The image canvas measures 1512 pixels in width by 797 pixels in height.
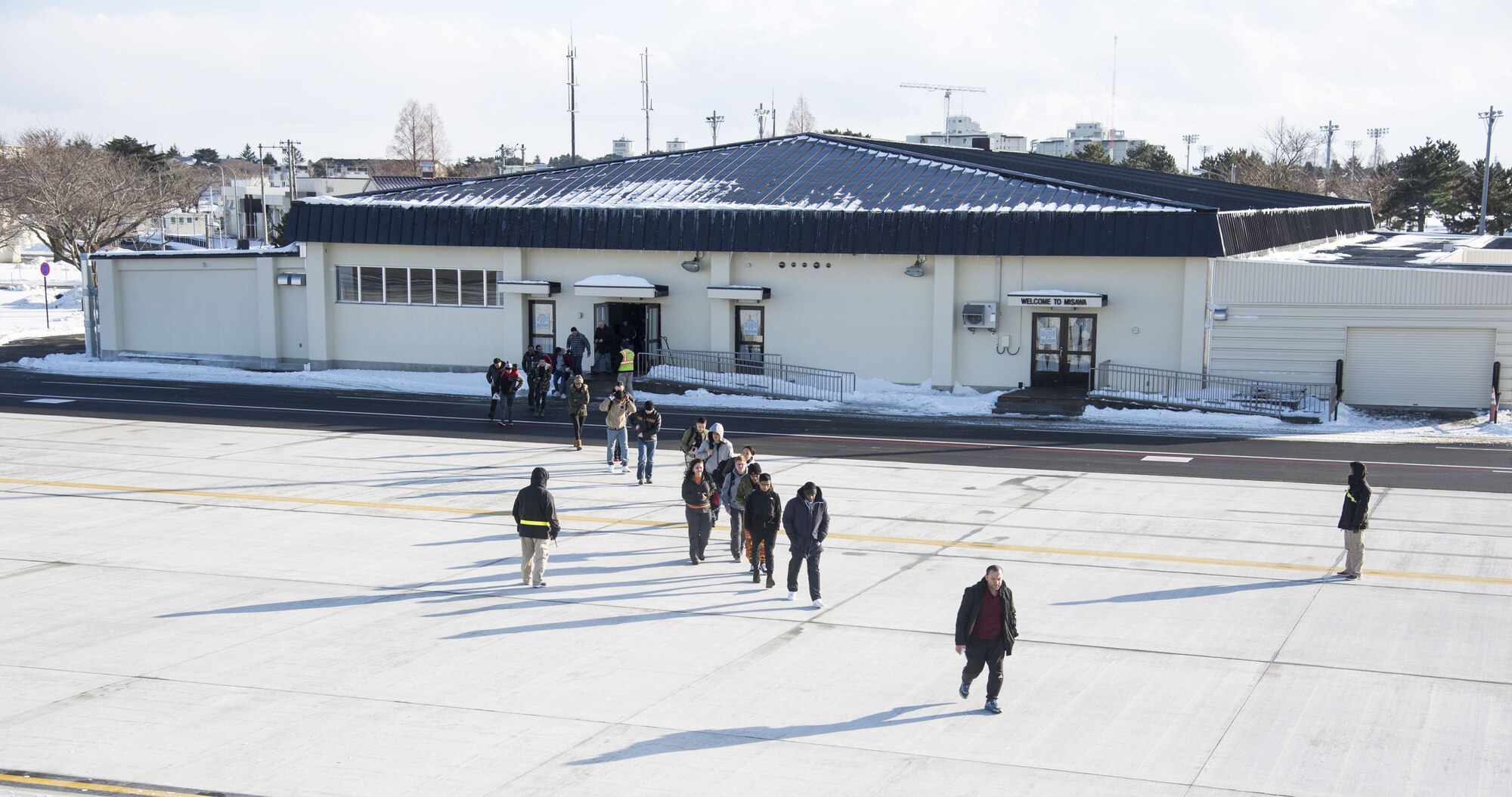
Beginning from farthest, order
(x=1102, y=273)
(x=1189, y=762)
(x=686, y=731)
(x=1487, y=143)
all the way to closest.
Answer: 1. (x=1487, y=143)
2. (x=1102, y=273)
3. (x=686, y=731)
4. (x=1189, y=762)

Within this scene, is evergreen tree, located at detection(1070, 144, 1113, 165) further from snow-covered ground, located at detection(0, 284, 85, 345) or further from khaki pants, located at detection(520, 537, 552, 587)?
khaki pants, located at detection(520, 537, 552, 587)

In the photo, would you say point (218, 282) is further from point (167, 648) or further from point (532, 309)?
point (167, 648)

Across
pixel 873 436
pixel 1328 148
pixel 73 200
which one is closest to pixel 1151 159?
pixel 1328 148

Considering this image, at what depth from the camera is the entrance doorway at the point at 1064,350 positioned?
35.8 metres

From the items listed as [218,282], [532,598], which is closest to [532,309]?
[218,282]

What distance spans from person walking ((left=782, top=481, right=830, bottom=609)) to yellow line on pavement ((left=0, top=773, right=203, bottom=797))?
698 centimetres

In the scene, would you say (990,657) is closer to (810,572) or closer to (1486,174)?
(810,572)

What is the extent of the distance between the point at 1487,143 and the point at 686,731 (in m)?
89.7

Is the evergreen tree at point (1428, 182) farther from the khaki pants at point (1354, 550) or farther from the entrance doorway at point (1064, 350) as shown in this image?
the khaki pants at point (1354, 550)

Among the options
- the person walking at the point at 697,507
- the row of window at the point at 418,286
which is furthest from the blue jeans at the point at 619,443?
the row of window at the point at 418,286

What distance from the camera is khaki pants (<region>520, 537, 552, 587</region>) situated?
52.5 feet

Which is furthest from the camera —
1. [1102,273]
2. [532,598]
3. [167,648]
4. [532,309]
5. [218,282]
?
[218,282]

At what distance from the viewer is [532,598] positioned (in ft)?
51.6

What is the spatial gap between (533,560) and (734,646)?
3.47 metres
